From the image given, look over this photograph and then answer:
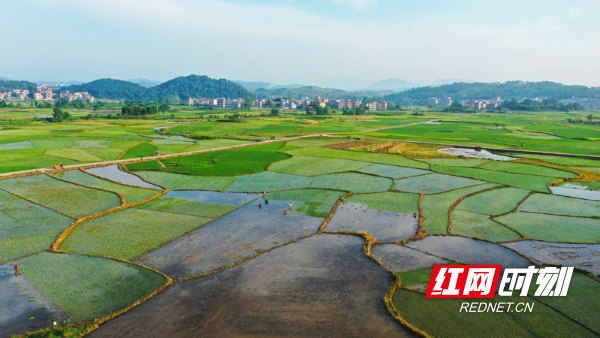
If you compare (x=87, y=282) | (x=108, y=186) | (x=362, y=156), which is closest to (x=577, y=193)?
(x=362, y=156)

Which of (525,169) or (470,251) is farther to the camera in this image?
(525,169)

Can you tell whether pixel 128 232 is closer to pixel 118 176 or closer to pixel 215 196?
pixel 215 196

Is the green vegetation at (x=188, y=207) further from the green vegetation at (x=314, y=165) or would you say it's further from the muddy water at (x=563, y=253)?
the muddy water at (x=563, y=253)

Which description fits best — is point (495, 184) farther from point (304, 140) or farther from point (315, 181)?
point (304, 140)

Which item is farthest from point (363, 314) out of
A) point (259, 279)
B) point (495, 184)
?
point (495, 184)

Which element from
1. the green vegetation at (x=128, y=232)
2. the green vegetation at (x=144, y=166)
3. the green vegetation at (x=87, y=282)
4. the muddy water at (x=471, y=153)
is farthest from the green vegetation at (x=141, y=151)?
the muddy water at (x=471, y=153)

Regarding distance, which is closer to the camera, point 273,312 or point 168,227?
point 273,312
